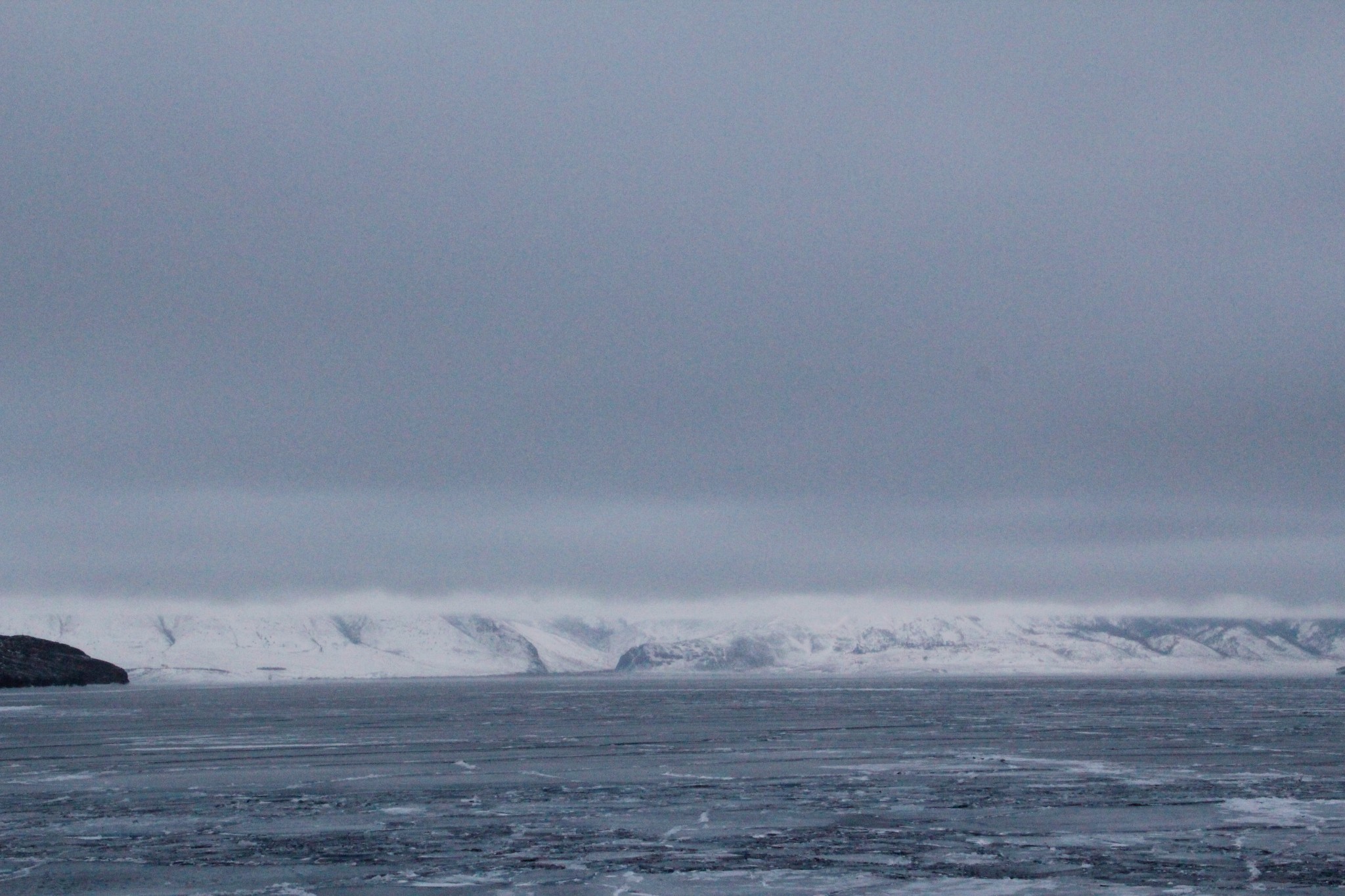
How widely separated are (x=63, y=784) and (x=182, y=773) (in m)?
4.56

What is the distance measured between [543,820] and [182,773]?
19.4m

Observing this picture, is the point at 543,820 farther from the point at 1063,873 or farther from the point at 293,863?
the point at 1063,873

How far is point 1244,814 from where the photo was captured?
114 ft

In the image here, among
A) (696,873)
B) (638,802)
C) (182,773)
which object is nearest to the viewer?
(696,873)

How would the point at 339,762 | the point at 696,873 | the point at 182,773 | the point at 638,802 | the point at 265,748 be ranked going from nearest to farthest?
the point at 696,873, the point at 638,802, the point at 182,773, the point at 339,762, the point at 265,748

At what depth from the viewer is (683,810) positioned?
121 ft

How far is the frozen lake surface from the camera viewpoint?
27.0 m

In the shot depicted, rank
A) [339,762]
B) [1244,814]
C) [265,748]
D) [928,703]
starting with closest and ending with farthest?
[1244,814] < [339,762] < [265,748] < [928,703]

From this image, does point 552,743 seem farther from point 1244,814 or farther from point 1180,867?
point 1180,867

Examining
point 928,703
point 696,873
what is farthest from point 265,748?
point 928,703

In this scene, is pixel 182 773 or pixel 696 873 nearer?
pixel 696 873

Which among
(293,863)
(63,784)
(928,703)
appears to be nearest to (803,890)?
(293,863)

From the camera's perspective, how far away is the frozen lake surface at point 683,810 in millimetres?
26969

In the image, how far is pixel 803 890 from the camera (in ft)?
83.6
